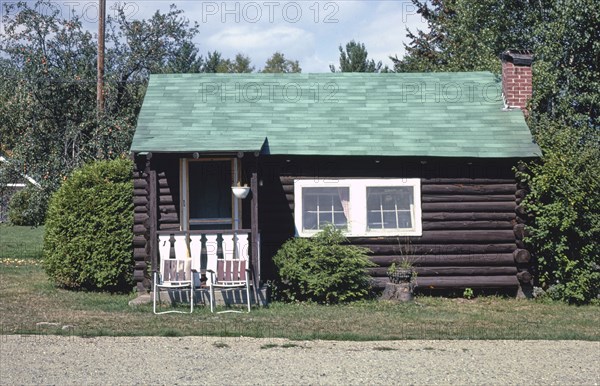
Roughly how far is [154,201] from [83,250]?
2.55m

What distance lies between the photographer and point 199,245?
14.7 meters

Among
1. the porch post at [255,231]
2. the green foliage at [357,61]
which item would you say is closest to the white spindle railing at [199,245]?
the porch post at [255,231]

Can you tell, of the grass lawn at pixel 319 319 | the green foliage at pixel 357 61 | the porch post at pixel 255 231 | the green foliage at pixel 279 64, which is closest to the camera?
the grass lawn at pixel 319 319

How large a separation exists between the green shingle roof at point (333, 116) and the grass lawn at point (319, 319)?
9.12 feet

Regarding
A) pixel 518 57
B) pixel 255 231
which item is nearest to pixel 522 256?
pixel 518 57

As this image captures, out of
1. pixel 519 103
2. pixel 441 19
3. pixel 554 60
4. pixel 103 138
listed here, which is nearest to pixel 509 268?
pixel 519 103

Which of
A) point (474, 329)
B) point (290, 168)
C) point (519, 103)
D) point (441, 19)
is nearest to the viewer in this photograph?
point (474, 329)

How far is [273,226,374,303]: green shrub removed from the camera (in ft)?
48.7

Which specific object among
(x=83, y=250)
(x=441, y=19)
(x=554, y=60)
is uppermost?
(x=441, y=19)

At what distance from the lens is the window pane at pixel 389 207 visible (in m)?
15.9

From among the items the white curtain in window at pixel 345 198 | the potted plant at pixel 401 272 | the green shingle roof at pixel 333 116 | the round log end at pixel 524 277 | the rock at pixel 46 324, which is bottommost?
the rock at pixel 46 324

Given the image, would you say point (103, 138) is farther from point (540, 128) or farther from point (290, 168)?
point (540, 128)

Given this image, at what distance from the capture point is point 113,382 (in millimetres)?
8750

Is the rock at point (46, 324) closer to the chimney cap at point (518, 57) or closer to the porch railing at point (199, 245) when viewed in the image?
the porch railing at point (199, 245)
